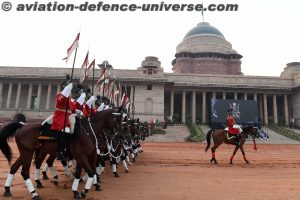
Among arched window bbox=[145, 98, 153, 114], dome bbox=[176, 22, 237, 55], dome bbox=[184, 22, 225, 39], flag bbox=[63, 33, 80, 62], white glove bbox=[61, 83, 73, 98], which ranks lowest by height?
white glove bbox=[61, 83, 73, 98]

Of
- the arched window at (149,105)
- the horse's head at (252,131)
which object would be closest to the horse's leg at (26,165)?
the horse's head at (252,131)

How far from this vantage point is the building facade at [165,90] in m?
52.2

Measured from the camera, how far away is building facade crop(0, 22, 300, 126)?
52.2 meters

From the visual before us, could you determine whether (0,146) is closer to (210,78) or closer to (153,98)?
(153,98)

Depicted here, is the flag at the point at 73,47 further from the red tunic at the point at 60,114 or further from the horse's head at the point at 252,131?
the horse's head at the point at 252,131

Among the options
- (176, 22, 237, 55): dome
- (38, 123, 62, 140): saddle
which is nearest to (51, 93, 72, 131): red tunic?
(38, 123, 62, 140): saddle

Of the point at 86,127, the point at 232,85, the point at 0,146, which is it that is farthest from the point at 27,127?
the point at 232,85

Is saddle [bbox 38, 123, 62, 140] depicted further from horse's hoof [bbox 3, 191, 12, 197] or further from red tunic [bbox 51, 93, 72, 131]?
horse's hoof [bbox 3, 191, 12, 197]

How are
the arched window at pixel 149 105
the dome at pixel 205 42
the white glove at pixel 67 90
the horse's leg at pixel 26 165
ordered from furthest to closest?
the dome at pixel 205 42 → the arched window at pixel 149 105 → the white glove at pixel 67 90 → the horse's leg at pixel 26 165

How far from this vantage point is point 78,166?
733 cm

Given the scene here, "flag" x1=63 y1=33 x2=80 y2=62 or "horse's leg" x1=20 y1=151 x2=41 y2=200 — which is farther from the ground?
"flag" x1=63 y1=33 x2=80 y2=62

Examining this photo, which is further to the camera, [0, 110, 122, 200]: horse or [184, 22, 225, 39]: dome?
[184, 22, 225, 39]: dome

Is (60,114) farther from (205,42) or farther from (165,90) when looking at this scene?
(205,42)

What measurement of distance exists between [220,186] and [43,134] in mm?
5988
